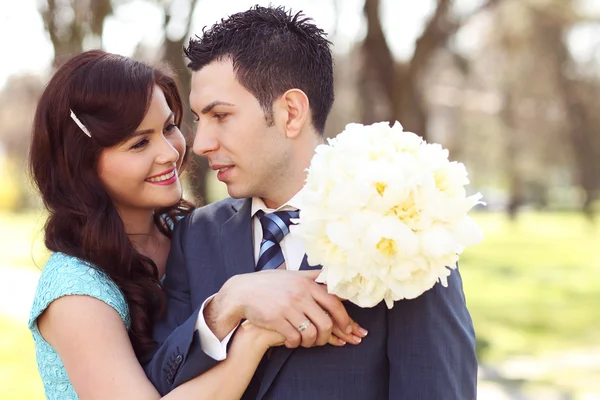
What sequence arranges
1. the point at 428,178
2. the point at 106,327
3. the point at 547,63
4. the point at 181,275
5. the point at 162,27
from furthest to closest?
the point at 547,63 < the point at 162,27 < the point at 181,275 < the point at 106,327 < the point at 428,178

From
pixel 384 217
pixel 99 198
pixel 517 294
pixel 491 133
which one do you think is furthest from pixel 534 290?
pixel 491 133

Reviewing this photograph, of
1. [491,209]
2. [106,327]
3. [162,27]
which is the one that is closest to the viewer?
[106,327]

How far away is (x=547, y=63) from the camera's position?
80.8ft

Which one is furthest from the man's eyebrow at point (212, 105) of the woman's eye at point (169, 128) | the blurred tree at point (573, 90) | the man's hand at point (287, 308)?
the blurred tree at point (573, 90)

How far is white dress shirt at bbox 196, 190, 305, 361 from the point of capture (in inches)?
88.3

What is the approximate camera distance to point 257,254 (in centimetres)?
253

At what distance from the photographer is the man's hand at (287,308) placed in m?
2.11

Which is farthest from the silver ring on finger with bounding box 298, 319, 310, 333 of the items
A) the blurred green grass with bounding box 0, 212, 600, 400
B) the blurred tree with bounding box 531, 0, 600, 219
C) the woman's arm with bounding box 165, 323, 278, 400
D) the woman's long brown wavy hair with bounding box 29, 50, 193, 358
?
the blurred tree with bounding box 531, 0, 600, 219

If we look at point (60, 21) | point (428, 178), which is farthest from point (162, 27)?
point (428, 178)

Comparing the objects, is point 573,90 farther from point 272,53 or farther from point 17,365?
point 272,53

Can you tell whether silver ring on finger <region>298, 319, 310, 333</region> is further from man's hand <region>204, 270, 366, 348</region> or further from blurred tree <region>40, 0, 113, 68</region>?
blurred tree <region>40, 0, 113, 68</region>

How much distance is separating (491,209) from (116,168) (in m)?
43.8

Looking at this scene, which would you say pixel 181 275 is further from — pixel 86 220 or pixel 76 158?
pixel 76 158

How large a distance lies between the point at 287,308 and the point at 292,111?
0.84 m
